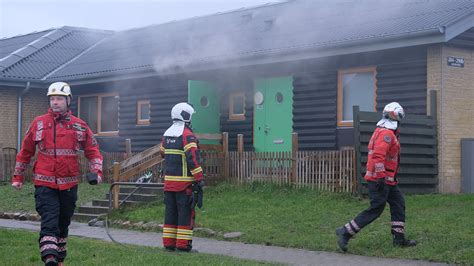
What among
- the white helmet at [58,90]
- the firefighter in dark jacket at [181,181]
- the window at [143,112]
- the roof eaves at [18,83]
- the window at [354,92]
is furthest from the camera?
the roof eaves at [18,83]

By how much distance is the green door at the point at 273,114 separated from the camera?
19.6 metres

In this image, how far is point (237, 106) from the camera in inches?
834

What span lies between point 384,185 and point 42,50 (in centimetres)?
2094

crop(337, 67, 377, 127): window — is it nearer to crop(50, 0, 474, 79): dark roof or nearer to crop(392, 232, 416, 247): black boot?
crop(50, 0, 474, 79): dark roof

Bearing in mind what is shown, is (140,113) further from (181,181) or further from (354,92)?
(181,181)

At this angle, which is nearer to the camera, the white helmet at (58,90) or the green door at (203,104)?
the white helmet at (58,90)

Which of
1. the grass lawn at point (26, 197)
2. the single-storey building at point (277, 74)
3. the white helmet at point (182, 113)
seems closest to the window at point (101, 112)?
the single-storey building at point (277, 74)

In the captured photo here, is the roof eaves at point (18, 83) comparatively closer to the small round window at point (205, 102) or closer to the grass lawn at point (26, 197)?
the grass lawn at point (26, 197)

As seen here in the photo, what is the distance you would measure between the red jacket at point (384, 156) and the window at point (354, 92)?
6742mm

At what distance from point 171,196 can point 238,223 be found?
2873 mm

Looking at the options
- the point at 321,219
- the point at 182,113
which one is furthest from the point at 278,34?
the point at 182,113

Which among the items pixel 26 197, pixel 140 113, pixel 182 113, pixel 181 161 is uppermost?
pixel 140 113

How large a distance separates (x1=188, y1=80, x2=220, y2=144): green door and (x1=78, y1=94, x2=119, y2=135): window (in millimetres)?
4614

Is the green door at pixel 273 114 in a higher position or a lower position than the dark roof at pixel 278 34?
lower
